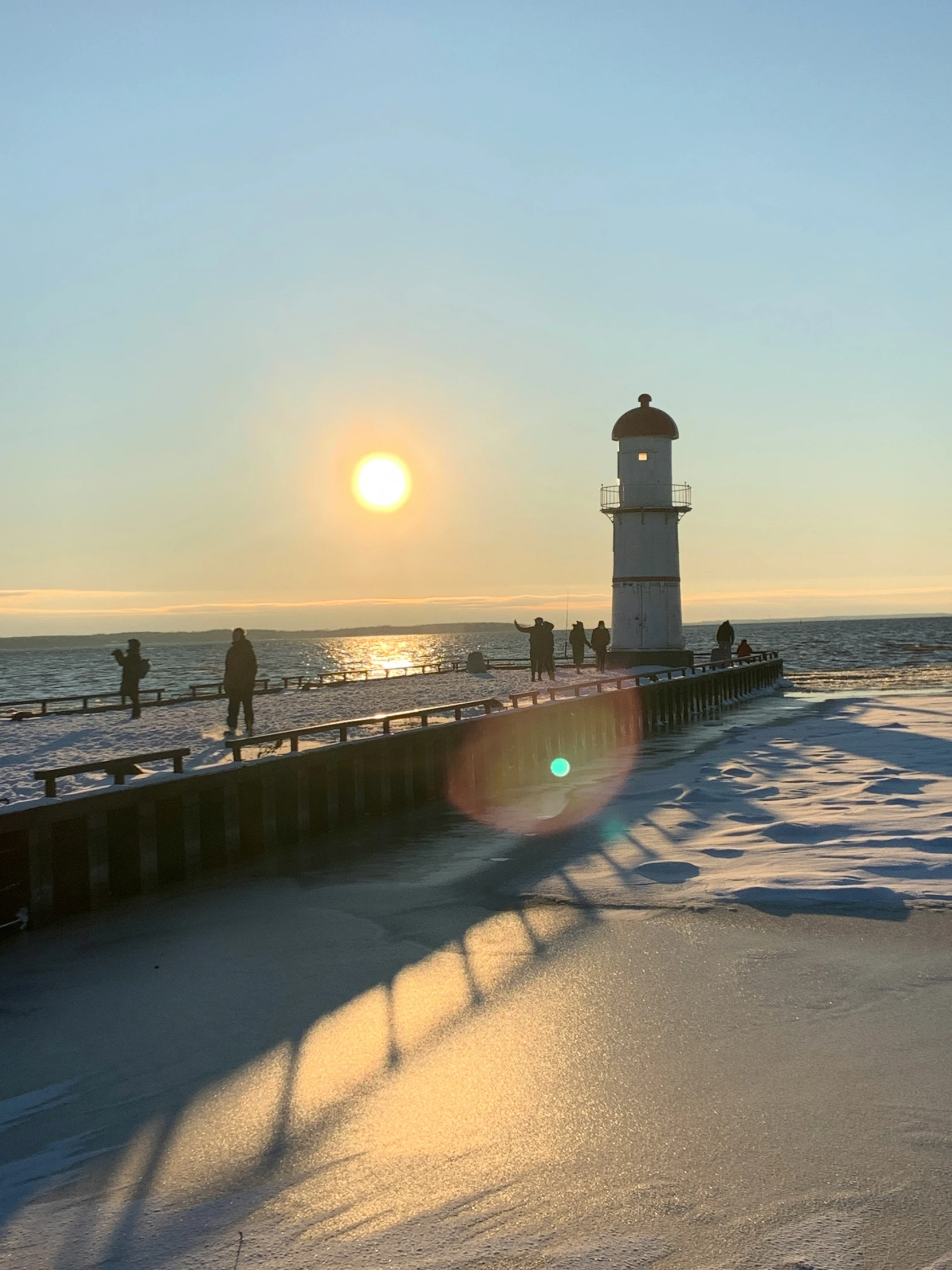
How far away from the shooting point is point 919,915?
10.2m

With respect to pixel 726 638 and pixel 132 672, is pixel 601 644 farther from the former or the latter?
pixel 132 672

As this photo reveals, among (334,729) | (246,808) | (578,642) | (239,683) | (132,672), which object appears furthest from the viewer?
(578,642)

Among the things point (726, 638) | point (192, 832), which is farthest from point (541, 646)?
point (192, 832)

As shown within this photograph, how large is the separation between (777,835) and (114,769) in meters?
7.62

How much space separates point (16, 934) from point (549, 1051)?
19.9ft

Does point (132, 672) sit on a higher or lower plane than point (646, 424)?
lower

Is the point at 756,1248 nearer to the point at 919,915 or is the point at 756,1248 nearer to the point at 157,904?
the point at 919,915

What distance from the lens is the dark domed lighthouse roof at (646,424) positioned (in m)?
48.1

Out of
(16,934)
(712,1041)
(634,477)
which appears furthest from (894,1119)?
(634,477)

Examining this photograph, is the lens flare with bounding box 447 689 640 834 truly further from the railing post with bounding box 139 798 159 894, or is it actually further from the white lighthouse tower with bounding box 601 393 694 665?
the white lighthouse tower with bounding box 601 393 694 665

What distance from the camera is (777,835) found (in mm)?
13852

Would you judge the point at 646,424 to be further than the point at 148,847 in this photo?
Yes

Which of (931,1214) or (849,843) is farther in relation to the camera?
(849,843)

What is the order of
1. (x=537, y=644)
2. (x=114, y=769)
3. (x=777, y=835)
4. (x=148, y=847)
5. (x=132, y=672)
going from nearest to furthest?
(x=114, y=769)
(x=148, y=847)
(x=777, y=835)
(x=132, y=672)
(x=537, y=644)
